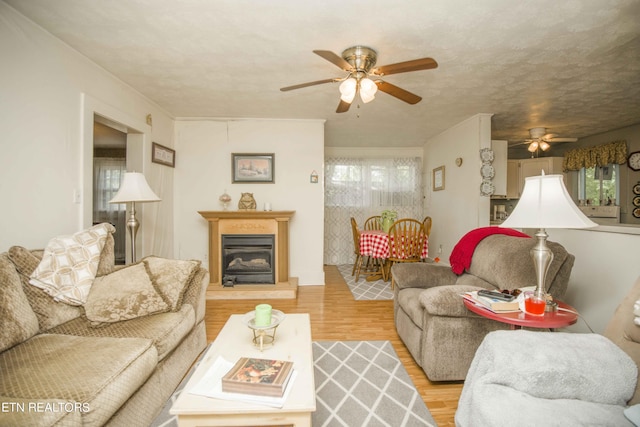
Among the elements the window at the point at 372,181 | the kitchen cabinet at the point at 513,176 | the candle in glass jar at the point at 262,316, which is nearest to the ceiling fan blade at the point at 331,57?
the candle in glass jar at the point at 262,316

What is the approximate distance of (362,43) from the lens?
216cm

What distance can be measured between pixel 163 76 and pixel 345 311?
2998 millimetres

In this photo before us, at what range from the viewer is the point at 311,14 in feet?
6.06

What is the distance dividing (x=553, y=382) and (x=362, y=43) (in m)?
2.25

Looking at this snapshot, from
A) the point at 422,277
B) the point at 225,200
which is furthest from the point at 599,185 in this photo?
the point at 225,200

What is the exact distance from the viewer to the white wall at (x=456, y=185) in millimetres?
3891

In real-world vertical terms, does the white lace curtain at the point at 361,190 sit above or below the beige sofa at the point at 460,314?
above

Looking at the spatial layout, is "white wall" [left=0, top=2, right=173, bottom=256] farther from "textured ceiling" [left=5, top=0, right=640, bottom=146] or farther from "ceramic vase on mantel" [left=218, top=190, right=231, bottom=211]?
"ceramic vase on mantel" [left=218, top=190, right=231, bottom=211]

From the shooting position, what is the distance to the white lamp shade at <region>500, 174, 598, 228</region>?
1429 millimetres

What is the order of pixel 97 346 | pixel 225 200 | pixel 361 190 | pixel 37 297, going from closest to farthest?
1. pixel 97 346
2. pixel 37 297
3. pixel 225 200
4. pixel 361 190

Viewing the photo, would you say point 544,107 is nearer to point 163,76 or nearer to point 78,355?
point 163,76

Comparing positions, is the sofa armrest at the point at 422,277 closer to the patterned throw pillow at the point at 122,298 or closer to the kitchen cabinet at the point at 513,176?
the patterned throw pillow at the point at 122,298

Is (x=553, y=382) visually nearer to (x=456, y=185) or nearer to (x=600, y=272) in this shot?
(x=600, y=272)

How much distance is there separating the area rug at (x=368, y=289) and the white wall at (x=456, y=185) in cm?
142
